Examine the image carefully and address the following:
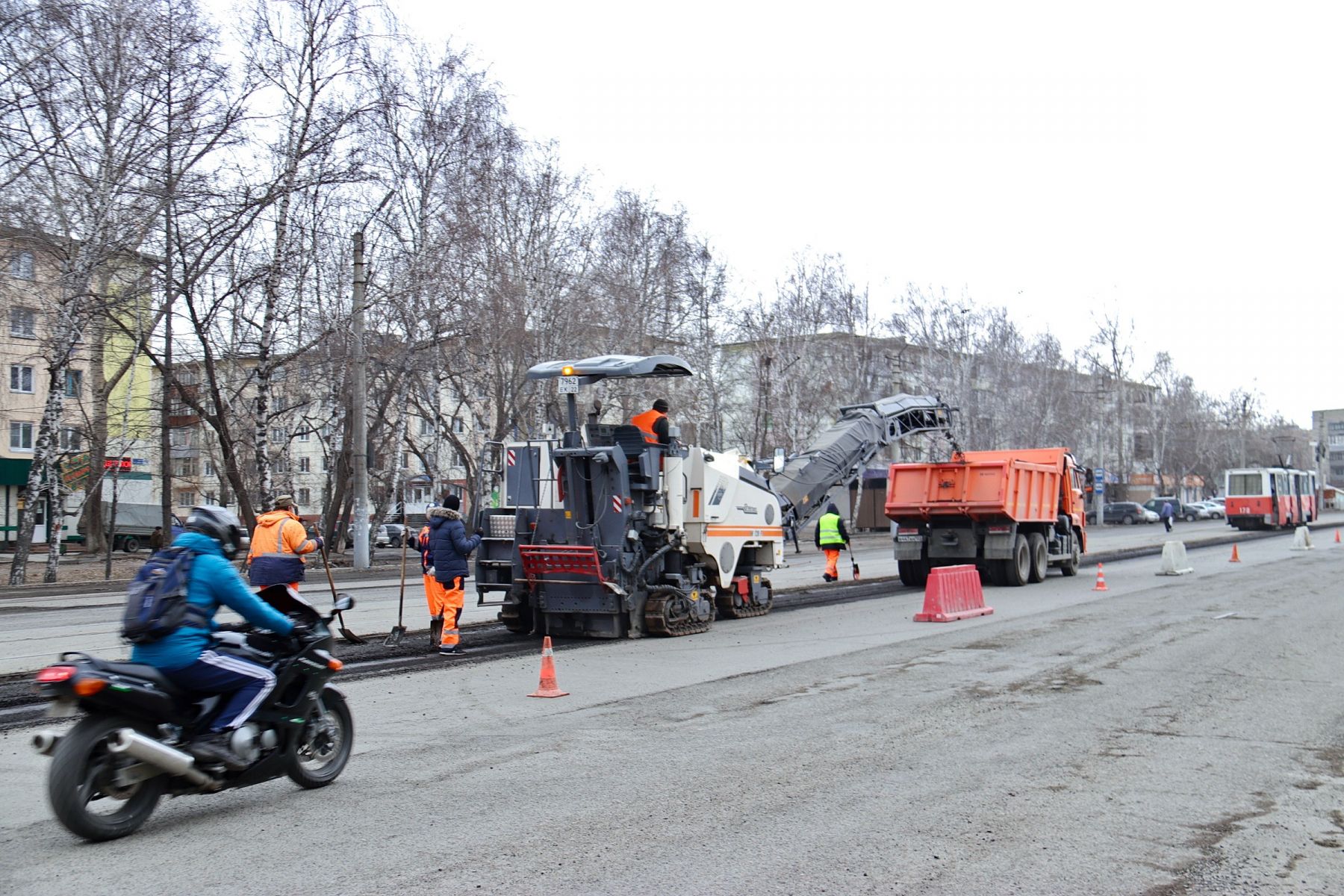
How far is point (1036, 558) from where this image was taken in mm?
23312

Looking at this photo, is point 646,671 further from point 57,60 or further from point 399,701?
point 57,60

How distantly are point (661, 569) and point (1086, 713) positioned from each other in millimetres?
6533

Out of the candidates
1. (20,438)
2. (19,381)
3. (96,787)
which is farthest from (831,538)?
(20,438)

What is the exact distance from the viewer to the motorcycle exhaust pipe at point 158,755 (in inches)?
216

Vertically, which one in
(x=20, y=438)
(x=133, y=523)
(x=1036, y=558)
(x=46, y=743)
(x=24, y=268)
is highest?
(x=24, y=268)

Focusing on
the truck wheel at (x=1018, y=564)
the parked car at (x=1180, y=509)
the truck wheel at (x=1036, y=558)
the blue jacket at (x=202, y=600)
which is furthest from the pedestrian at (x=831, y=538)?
the parked car at (x=1180, y=509)

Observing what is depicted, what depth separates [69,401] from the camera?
4719 centimetres

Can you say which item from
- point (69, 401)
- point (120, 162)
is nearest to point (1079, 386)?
point (69, 401)

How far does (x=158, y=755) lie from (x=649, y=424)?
30.4ft

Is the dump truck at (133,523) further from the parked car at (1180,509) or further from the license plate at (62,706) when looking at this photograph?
the parked car at (1180,509)

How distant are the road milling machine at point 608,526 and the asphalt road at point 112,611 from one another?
2306 mm

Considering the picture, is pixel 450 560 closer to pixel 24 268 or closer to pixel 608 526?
pixel 608 526

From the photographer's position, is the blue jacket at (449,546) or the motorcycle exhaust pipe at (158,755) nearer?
the motorcycle exhaust pipe at (158,755)

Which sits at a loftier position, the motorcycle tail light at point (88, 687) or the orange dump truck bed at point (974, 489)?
the orange dump truck bed at point (974, 489)
